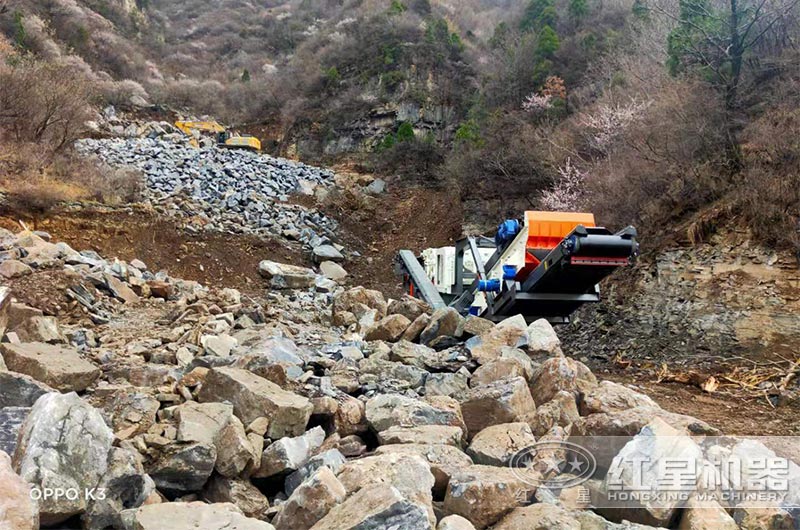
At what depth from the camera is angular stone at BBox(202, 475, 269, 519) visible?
3131 mm

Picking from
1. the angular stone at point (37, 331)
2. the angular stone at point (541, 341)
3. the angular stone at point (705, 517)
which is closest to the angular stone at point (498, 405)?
the angular stone at point (705, 517)

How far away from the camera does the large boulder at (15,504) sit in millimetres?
2224

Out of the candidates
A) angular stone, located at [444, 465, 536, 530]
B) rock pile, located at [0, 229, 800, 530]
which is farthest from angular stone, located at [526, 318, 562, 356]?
angular stone, located at [444, 465, 536, 530]

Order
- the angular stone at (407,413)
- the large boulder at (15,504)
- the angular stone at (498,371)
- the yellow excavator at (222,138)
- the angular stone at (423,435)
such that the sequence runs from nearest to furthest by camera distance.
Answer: the large boulder at (15,504) < the angular stone at (423,435) < the angular stone at (407,413) < the angular stone at (498,371) < the yellow excavator at (222,138)

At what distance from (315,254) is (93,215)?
562cm

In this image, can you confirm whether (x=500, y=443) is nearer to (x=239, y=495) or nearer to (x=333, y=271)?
(x=239, y=495)

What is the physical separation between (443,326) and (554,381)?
1.76 metres

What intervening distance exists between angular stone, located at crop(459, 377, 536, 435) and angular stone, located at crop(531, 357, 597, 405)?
43cm

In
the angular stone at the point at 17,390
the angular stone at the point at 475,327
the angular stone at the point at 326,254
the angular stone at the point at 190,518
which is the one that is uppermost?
the angular stone at the point at 17,390

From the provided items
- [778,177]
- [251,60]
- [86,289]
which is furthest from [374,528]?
[251,60]

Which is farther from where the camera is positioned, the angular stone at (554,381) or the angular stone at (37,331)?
the angular stone at (37,331)

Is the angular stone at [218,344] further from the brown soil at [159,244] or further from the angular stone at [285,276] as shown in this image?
the angular stone at [285,276]

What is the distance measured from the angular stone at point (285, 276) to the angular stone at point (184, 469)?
32.8 ft

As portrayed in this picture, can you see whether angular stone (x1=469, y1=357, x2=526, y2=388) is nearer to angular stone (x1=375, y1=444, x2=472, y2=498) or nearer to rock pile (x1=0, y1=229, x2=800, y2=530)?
rock pile (x1=0, y1=229, x2=800, y2=530)
